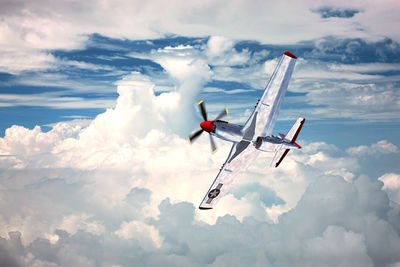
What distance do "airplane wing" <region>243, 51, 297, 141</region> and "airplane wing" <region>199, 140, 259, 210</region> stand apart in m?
3.72

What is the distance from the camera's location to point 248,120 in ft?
126

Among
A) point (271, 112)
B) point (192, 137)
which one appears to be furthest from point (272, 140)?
point (192, 137)

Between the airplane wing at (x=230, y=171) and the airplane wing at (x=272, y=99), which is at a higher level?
the airplane wing at (x=272, y=99)

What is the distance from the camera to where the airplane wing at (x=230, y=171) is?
41406 mm

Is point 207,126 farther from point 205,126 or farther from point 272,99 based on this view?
point 272,99

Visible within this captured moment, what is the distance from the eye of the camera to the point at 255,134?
128ft

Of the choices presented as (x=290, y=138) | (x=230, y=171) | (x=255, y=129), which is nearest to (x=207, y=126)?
(x=255, y=129)

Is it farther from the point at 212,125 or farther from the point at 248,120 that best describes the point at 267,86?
the point at 212,125

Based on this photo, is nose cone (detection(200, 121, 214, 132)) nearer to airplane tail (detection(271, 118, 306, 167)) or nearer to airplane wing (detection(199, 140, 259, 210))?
airplane wing (detection(199, 140, 259, 210))

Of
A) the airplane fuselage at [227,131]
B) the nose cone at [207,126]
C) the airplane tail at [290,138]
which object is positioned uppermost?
the nose cone at [207,126]

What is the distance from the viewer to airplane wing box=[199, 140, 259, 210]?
136 feet

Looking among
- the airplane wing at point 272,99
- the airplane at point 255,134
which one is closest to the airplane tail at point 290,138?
the airplane at point 255,134

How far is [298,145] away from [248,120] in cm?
930

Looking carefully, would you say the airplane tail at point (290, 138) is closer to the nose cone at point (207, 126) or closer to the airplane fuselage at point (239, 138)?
the airplane fuselage at point (239, 138)
